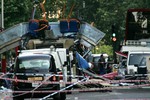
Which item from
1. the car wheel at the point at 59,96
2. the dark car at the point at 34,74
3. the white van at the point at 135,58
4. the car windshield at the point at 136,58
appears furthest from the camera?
the car windshield at the point at 136,58

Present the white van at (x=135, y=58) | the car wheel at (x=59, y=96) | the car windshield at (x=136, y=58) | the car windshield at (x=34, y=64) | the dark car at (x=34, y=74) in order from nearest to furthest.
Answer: the dark car at (x=34, y=74)
the car wheel at (x=59, y=96)
the car windshield at (x=34, y=64)
the white van at (x=135, y=58)
the car windshield at (x=136, y=58)

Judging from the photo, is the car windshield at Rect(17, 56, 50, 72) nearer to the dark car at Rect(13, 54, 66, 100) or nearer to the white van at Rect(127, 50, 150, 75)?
the dark car at Rect(13, 54, 66, 100)

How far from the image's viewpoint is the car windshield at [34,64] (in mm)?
21781

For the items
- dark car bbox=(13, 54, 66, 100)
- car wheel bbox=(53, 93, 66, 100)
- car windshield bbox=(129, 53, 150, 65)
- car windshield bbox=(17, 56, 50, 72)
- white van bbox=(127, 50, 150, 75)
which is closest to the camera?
dark car bbox=(13, 54, 66, 100)

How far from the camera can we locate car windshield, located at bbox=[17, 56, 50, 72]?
858 inches

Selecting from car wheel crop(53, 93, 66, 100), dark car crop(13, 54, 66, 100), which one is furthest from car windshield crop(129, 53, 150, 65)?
car wheel crop(53, 93, 66, 100)

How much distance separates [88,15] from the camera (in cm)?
6900

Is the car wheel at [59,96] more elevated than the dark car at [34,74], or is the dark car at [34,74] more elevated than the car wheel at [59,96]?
the dark car at [34,74]

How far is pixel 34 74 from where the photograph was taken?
20.7 metres

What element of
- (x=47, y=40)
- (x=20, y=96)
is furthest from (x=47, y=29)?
(x=20, y=96)

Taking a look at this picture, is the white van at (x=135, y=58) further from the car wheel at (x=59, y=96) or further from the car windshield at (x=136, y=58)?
the car wheel at (x=59, y=96)

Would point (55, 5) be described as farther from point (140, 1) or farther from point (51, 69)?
point (51, 69)

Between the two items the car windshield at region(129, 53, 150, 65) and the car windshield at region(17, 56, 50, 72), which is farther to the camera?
the car windshield at region(129, 53, 150, 65)

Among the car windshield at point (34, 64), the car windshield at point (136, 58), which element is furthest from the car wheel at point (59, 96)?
the car windshield at point (136, 58)
